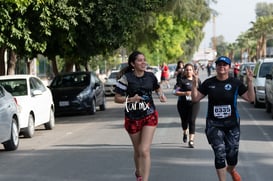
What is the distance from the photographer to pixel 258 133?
15.1 meters

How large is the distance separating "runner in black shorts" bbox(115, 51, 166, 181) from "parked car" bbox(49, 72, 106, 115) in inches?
545

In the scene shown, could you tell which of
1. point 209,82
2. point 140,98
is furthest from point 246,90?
point 140,98

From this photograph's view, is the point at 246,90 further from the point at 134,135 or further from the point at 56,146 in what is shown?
the point at 56,146

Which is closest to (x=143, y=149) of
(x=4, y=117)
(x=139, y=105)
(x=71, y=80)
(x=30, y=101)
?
(x=139, y=105)

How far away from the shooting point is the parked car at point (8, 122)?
12359mm

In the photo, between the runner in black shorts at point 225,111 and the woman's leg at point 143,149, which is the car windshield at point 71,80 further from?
the runner in black shorts at point 225,111

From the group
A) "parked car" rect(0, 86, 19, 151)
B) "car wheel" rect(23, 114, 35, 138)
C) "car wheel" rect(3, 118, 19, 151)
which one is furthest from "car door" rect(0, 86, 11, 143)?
"car wheel" rect(23, 114, 35, 138)

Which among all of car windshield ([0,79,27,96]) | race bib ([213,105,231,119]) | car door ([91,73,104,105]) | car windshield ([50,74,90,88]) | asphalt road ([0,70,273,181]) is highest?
race bib ([213,105,231,119])

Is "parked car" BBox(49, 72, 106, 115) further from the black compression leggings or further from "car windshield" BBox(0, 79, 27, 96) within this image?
the black compression leggings

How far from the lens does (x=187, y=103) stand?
12672 millimetres

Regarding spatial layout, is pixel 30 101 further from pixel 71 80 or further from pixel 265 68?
pixel 265 68

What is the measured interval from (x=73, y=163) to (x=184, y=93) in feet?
8.44

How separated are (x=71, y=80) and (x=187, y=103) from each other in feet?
37.6

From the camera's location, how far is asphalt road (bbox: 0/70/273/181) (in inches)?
380
